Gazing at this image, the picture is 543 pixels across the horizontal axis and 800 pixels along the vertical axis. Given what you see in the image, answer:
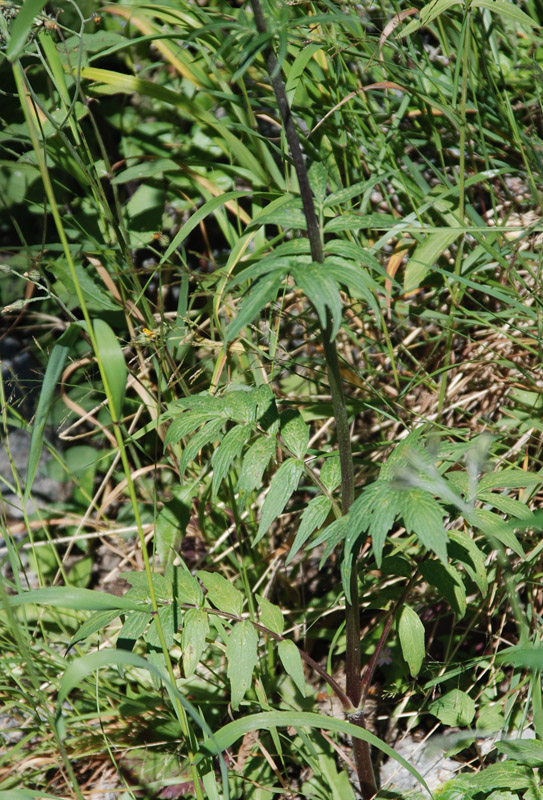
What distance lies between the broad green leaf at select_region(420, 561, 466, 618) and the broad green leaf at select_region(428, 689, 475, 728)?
0.32 metres

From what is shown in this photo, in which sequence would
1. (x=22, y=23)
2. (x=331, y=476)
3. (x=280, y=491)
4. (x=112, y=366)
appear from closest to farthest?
(x=22, y=23), (x=112, y=366), (x=280, y=491), (x=331, y=476)

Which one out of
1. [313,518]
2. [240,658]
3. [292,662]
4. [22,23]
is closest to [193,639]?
[240,658]

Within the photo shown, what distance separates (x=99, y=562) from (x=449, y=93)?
169 cm

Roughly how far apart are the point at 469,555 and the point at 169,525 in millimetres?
760

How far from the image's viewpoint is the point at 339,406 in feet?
3.39

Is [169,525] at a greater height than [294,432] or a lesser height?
lesser

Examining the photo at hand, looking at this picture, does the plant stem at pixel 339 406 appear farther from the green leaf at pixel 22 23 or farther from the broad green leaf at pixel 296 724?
the green leaf at pixel 22 23

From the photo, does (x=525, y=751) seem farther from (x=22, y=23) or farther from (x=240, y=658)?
(x=22, y=23)

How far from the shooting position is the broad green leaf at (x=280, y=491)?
1.06 metres

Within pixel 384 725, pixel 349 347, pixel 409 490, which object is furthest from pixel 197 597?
pixel 349 347

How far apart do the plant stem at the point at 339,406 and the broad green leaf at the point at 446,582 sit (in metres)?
0.12

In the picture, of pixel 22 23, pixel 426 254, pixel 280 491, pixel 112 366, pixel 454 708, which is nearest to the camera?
pixel 22 23

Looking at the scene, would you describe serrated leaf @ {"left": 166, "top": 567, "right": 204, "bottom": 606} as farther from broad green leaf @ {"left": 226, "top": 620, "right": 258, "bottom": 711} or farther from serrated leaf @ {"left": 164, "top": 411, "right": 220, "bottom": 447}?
serrated leaf @ {"left": 164, "top": 411, "right": 220, "bottom": 447}

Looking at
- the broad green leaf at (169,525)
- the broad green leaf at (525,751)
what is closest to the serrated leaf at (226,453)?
the broad green leaf at (169,525)
